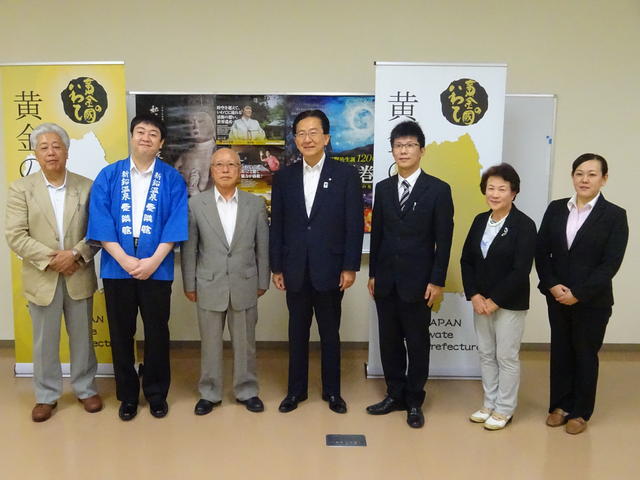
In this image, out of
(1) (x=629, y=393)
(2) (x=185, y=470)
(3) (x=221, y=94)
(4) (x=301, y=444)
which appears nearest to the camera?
(2) (x=185, y=470)

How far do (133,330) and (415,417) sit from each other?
175cm

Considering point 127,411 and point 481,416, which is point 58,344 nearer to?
point 127,411

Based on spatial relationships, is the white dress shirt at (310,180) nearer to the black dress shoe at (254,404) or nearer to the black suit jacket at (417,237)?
the black suit jacket at (417,237)

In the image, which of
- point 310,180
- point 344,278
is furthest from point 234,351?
point 310,180

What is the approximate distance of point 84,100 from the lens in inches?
134

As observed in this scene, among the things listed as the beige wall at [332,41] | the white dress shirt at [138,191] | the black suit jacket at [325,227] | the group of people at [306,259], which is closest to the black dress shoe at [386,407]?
the group of people at [306,259]

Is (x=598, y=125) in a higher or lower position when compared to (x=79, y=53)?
lower

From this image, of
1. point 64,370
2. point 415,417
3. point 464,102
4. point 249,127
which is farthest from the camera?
point 249,127

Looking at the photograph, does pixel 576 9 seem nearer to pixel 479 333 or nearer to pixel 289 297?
pixel 479 333

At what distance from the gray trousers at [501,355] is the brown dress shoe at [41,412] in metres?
2.58

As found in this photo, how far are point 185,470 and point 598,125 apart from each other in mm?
3851

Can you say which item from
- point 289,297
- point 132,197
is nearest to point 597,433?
point 289,297

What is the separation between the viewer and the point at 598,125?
402cm

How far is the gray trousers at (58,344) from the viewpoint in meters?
2.99
